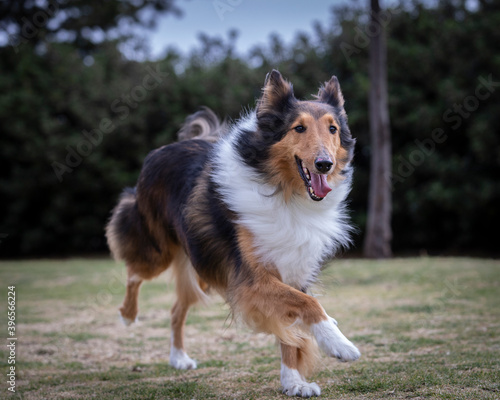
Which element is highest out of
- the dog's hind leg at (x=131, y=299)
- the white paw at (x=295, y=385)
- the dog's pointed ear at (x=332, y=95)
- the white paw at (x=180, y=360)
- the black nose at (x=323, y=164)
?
the dog's pointed ear at (x=332, y=95)

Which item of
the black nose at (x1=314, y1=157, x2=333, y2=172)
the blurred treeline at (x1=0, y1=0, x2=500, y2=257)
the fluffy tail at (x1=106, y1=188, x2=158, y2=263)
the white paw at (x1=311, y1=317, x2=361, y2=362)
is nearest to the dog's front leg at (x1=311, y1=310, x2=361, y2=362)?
the white paw at (x1=311, y1=317, x2=361, y2=362)

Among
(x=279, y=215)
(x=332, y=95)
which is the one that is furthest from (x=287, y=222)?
(x=332, y=95)

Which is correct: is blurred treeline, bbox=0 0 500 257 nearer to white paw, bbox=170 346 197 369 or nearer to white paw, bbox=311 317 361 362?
white paw, bbox=170 346 197 369

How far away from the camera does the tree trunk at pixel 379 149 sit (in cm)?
1308

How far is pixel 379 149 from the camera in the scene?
13.5 metres

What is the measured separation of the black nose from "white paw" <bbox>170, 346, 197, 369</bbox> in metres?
2.19

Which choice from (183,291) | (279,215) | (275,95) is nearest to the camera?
(279,215)

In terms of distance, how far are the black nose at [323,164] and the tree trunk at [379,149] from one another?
10.0 metres

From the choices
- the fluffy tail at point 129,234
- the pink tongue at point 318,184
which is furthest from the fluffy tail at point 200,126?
the pink tongue at point 318,184

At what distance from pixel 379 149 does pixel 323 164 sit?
406 inches

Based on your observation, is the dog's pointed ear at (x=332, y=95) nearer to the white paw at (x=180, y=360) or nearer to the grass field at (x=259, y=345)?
the grass field at (x=259, y=345)

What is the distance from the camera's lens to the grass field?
150 inches

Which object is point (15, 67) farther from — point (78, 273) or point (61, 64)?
point (78, 273)

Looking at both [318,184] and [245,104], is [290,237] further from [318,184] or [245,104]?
[245,104]
